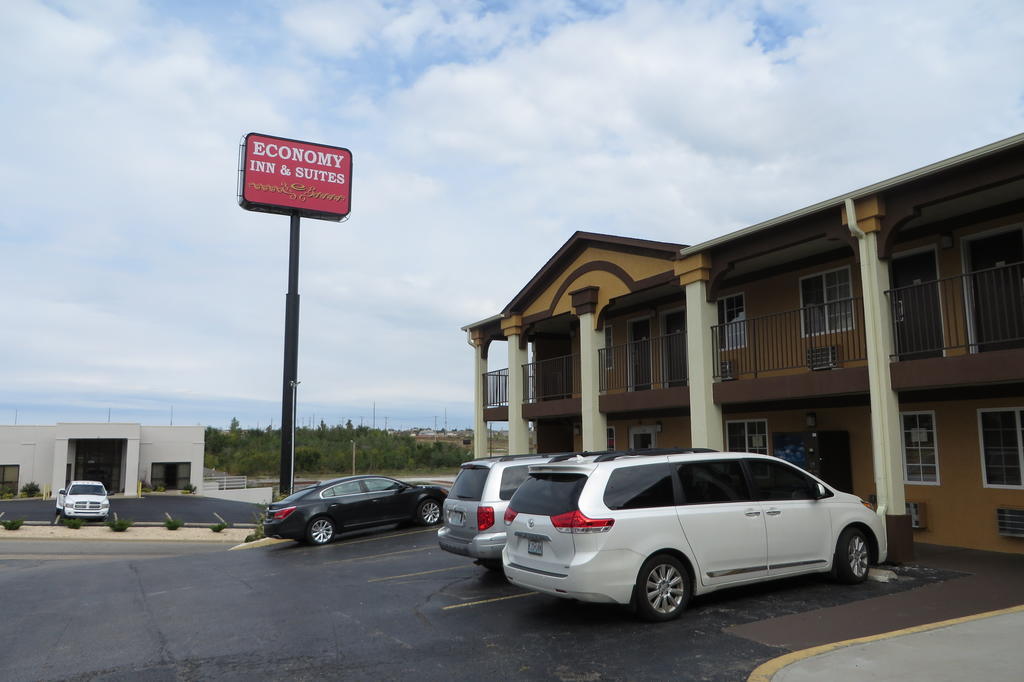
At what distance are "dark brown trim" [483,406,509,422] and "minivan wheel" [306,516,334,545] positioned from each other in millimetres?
6980

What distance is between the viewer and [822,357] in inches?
535


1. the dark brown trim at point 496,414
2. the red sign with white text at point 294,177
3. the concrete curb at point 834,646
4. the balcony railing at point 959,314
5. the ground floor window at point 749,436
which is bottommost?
the concrete curb at point 834,646

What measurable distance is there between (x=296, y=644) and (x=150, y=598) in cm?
419

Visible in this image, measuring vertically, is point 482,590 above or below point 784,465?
below

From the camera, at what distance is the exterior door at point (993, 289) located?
11.4 m

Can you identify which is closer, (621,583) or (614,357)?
(621,583)

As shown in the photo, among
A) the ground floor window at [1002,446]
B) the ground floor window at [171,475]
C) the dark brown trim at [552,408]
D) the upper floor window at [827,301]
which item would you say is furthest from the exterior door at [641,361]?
the ground floor window at [171,475]

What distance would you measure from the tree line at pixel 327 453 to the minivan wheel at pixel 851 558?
5222 cm

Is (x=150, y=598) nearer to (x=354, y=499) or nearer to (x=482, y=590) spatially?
(x=482, y=590)

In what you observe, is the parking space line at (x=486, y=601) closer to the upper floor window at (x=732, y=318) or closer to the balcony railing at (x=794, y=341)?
the balcony railing at (x=794, y=341)

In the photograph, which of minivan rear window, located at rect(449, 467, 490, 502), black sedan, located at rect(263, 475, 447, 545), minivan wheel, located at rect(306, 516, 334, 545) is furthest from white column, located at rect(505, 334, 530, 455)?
minivan rear window, located at rect(449, 467, 490, 502)

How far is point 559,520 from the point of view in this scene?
7.43 m

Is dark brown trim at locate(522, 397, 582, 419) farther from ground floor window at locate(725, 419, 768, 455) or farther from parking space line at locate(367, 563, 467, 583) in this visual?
parking space line at locate(367, 563, 467, 583)

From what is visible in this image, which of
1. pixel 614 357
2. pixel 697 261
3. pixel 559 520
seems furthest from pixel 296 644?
pixel 614 357
